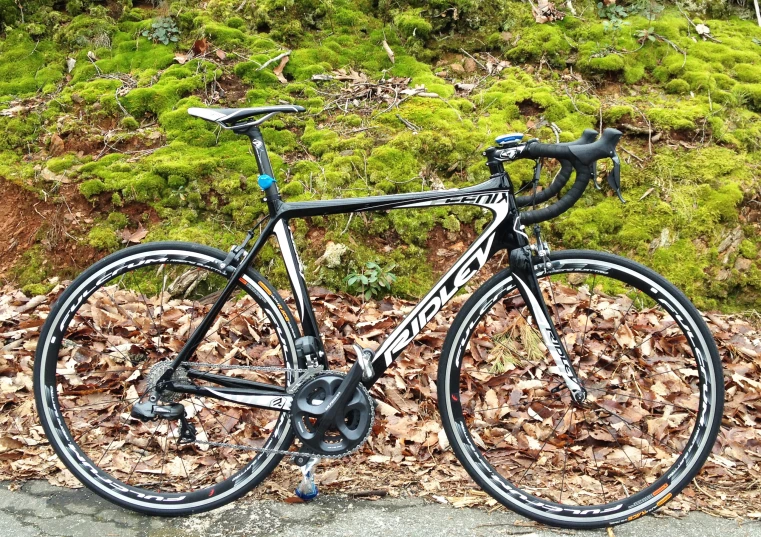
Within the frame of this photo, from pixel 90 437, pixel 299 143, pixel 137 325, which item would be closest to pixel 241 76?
pixel 299 143

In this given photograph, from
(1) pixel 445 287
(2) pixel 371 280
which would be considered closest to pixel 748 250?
(2) pixel 371 280

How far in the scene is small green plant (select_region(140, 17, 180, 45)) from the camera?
6.28 meters

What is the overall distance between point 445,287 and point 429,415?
118 cm

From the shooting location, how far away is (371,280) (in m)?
4.73

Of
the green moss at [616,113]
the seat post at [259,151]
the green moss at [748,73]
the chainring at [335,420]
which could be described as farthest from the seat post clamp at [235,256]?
the green moss at [748,73]

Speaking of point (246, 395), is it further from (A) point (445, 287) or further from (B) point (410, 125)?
(B) point (410, 125)

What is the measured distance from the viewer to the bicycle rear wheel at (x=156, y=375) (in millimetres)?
3219

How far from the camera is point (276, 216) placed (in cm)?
315

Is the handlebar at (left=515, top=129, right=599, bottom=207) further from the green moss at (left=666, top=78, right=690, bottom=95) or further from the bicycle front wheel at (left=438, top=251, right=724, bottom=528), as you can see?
the green moss at (left=666, top=78, right=690, bottom=95)

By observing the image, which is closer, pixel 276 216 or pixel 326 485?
pixel 276 216

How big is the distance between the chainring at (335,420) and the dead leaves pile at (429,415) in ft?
1.47

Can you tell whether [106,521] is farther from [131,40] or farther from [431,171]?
[131,40]

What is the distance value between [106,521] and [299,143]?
134 inches

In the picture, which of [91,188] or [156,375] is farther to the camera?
[91,188]
